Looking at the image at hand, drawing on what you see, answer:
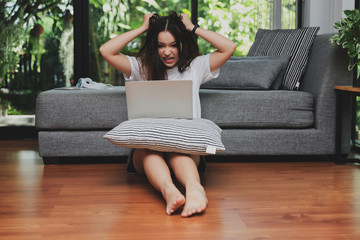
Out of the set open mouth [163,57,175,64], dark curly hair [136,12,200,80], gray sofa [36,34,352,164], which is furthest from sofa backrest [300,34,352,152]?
open mouth [163,57,175,64]

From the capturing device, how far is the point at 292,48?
3.37m

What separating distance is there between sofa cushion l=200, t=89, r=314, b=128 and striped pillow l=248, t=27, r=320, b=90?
0.94 feet

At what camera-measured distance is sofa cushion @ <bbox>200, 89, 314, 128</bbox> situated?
301 centimetres

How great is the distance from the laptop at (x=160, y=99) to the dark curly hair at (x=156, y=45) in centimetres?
16

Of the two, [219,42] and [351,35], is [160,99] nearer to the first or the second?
[219,42]

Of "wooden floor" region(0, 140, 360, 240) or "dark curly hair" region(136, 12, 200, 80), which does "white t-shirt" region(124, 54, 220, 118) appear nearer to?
"dark curly hair" region(136, 12, 200, 80)

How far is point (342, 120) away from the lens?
3.05m

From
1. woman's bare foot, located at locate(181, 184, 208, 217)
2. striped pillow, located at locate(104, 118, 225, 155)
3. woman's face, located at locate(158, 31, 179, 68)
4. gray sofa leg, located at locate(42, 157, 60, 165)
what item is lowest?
gray sofa leg, located at locate(42, 157, 60, 165)

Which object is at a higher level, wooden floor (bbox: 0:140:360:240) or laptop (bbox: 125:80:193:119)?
laptop (bbox: 125:80:193:119)

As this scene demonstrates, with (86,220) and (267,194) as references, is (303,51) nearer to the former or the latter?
(267,194)

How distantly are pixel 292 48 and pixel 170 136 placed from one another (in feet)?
5.07

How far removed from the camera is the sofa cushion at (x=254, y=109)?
9.86 ft

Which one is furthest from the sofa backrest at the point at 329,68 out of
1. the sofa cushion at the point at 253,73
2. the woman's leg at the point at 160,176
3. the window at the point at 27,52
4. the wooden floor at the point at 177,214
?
the window at the point at 27,52

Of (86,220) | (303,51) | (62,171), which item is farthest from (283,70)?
(86,220)
